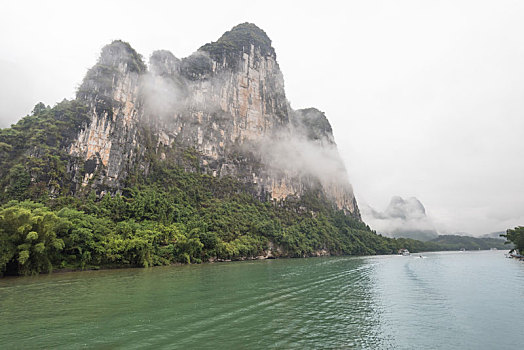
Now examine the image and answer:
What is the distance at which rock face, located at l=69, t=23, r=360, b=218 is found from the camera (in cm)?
6831

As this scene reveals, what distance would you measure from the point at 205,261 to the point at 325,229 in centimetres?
6159

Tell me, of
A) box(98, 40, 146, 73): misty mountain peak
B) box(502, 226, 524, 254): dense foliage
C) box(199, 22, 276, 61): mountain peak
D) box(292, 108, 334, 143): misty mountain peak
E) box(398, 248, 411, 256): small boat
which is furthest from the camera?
box(292, 108, 334, 143): misty mountain peak

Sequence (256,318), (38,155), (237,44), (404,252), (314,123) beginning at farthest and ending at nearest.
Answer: (314,123), (237,44), (404,252), (38,155), (256,318)

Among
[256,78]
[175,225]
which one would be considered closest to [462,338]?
[175,225]

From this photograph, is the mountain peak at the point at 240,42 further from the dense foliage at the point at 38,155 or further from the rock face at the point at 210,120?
the dense foliage at the point at 38,155

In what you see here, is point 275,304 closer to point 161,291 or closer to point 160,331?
point 160,331

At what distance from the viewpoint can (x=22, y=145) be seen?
54.4 meters

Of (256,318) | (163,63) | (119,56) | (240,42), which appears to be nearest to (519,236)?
(256,318)

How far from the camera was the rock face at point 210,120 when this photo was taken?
224 ft

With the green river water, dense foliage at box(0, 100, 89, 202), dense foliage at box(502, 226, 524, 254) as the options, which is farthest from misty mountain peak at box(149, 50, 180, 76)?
dense foliage at box(502, 226, 524, 254)

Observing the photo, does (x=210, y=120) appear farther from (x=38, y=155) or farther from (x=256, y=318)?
(x=256, y=318)

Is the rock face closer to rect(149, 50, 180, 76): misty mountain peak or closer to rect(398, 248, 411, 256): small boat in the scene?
rect(149, 50, 180, 76): misty mountain peak

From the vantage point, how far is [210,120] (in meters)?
103

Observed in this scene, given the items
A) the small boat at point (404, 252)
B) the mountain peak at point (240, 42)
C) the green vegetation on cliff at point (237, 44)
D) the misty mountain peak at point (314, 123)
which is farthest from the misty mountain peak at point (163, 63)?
the small boat at point (404, 252)
